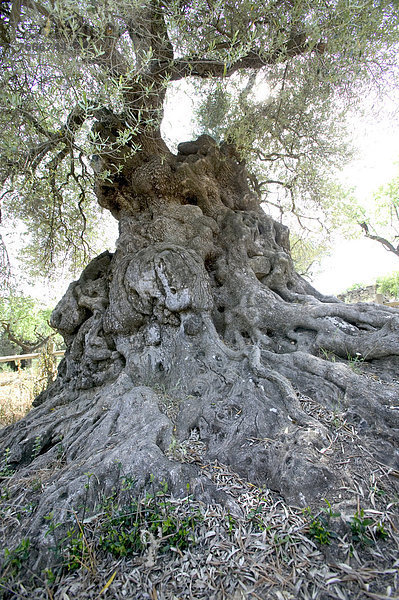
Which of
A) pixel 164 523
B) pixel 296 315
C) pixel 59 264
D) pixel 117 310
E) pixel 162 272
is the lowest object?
pixel 164 523

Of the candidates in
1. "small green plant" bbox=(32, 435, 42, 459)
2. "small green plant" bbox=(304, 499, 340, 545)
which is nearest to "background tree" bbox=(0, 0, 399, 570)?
"small green plant" bbox=(32, 435, 42, 459)

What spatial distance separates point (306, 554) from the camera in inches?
66.3

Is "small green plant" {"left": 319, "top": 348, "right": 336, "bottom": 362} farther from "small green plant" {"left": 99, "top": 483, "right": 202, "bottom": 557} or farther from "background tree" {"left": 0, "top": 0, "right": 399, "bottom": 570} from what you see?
"small green plant" {"left": 99, "top": 483, "right": 202, "bottom": 557}

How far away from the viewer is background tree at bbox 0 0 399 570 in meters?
2.46

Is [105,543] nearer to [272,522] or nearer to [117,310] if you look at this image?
[272,522]

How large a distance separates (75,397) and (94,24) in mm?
4737

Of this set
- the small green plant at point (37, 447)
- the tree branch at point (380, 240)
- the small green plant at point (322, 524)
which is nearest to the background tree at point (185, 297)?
the small green plant at point (37, 447)

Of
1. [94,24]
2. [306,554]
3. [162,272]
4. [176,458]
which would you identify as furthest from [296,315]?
[94,24]

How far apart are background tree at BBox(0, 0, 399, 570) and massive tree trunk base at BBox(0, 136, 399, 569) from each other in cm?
2

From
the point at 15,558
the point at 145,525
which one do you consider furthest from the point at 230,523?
the point at 15,558

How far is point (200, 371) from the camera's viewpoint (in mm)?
3643

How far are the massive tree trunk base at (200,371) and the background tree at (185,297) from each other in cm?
2

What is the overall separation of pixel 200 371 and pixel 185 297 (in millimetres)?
1078

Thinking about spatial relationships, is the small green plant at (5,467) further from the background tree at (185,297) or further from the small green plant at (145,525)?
the small green plant at (145,525)
